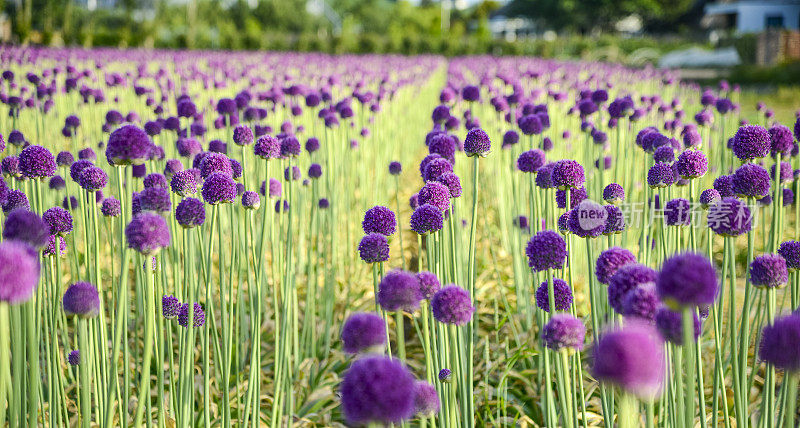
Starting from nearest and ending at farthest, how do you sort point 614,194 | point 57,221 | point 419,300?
point 419,300 < point 57,221 < point 614,194

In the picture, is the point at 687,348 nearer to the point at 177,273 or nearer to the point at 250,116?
the point at 177,273

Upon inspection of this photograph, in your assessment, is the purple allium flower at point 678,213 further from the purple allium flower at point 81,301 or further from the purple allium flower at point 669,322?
the purple allium flower at point 81,301

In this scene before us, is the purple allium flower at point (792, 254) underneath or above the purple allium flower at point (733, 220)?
underneath

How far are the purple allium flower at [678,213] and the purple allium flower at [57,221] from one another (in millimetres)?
2031

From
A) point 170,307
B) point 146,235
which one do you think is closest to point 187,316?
point 170,307

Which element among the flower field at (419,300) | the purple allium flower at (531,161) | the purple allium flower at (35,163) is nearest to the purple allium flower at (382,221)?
the flower field at (419,300)

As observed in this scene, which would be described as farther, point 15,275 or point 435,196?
point 435,196

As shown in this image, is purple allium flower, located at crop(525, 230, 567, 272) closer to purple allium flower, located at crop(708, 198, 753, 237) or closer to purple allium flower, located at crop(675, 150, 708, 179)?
purple allium flower, located at crop(708, 198, 753, 237)

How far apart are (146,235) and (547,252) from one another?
3.46 ft

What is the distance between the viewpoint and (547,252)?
177 cm

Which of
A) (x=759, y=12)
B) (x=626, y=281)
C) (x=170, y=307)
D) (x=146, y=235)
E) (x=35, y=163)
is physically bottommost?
(x=170, y=307)

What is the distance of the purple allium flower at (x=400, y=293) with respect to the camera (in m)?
1.54

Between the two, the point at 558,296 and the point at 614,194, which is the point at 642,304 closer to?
the point at 558,296

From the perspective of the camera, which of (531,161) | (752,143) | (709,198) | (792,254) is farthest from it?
(531,161)
